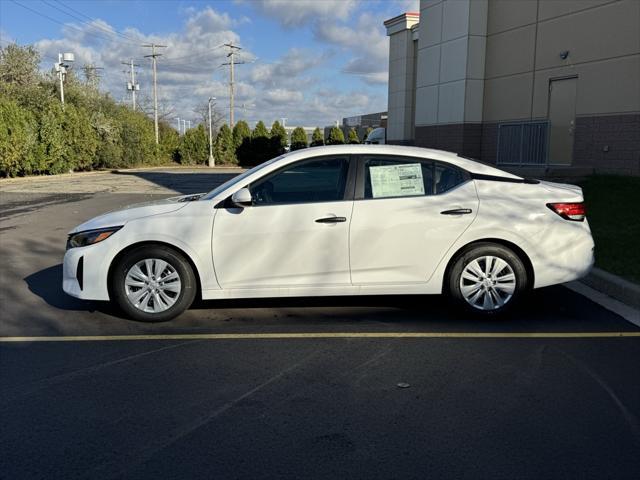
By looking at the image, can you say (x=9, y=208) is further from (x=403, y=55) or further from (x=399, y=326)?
(x=403, y=55)

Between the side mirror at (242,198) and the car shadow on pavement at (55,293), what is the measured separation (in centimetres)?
177

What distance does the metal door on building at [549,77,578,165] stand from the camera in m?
16.9

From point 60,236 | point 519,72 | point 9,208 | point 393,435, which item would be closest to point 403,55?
point 519,72

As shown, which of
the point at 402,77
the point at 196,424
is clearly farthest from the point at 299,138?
the point at 196,424

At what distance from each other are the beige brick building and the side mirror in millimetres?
12374

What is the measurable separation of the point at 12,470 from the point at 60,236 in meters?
8.62

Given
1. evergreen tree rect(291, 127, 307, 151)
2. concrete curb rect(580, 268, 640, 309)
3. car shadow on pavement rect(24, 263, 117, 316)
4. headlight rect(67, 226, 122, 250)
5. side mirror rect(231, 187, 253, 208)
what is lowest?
car shadow on pavement rect(24, 263, 117, 316)

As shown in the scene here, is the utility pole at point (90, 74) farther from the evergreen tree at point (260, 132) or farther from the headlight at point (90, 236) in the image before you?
the headlight at point (90, 236)

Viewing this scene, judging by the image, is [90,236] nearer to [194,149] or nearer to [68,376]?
[68,376]

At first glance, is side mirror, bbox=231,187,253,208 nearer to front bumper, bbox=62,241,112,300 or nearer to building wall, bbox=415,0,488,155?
front bumper, bbox=62,241,112,300

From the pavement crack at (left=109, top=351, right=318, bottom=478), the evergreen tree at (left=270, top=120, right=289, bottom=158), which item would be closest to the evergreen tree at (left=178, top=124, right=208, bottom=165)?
the evergreen tree at (left=270, top=120, right=289, bottom=158)

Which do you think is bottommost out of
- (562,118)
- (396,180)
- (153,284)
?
(153,284)

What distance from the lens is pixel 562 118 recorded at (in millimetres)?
17344

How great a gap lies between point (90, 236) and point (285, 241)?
6.13 ft
